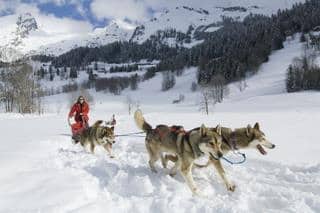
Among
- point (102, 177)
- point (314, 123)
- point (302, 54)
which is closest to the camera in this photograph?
point (102, 177)

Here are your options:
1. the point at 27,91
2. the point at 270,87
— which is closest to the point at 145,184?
the point at 27,91

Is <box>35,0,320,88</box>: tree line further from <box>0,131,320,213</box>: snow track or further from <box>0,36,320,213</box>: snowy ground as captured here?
<box>0,131,320,213</box>: snow track

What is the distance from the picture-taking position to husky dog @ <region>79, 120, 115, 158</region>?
1255 cm

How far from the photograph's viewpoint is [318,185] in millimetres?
8359

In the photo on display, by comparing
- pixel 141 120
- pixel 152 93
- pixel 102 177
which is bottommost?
pixel 152 93

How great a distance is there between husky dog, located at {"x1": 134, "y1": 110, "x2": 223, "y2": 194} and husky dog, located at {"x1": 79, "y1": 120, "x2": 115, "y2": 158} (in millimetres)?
2637

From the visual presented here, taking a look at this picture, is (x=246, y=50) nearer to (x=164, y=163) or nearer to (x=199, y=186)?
(x=164, y=163)

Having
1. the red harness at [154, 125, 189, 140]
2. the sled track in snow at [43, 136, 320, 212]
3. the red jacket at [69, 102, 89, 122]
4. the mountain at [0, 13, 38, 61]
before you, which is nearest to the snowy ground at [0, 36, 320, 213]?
the sled track in snow at [43, 136, 320, 212]

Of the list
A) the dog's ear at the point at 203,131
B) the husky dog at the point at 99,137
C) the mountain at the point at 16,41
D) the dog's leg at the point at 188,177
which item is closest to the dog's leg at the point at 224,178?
the dog's leg at the point at 188,177

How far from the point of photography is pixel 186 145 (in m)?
8.48

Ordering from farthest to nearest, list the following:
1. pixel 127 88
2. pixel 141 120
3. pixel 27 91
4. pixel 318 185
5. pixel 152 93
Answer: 1. pixel 127 88
2. pixel 152 93
3. pixel 27 91
4. pixel 141 120
5. pixel 318 185

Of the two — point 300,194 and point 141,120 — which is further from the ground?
point 141,120

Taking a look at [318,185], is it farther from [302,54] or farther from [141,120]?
[302,54]

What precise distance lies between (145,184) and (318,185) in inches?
135
